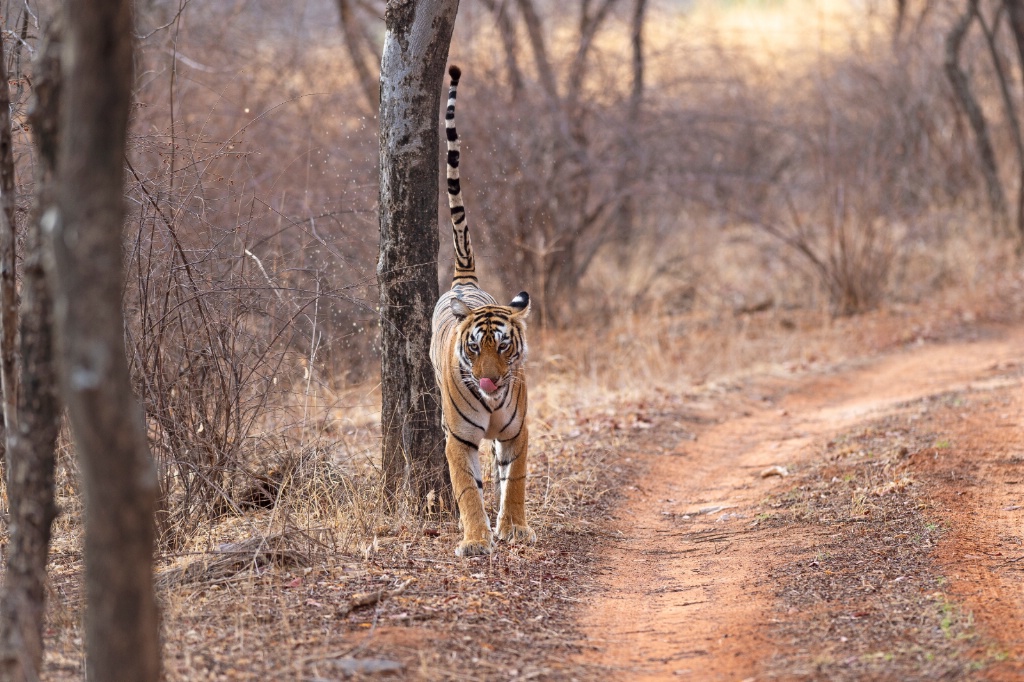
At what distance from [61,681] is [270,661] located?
72cm

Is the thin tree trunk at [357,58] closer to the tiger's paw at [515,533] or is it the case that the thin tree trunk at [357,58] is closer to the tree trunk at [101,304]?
the tiger's paw at [515,533]

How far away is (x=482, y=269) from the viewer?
44.4ft

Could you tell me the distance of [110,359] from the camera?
2975 millimetres

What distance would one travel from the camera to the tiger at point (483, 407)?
5641 millimetres

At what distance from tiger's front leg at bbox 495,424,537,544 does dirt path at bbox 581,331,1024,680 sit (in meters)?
0.48

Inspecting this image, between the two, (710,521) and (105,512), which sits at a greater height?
(105,512)

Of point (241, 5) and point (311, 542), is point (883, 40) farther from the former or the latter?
point (311, 542)

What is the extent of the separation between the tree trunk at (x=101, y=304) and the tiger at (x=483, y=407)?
2.64 meters

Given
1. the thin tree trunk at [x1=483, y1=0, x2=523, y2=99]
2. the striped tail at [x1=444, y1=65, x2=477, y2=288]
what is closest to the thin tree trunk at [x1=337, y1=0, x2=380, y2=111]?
the thin tree trunk at [x1=483, y1=0, x2=523, y2=99]

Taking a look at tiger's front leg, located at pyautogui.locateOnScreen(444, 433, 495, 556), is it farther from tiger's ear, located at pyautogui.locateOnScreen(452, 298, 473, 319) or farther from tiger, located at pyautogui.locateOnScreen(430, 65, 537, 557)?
tiger's ear, located at pyautogui.locateOnScreen(452, 298, 473, 319)

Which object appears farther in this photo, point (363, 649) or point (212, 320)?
point (212, 320)

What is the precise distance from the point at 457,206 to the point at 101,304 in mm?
3949

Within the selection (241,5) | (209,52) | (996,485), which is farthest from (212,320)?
(241,5)

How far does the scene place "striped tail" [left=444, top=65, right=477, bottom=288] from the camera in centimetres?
647
